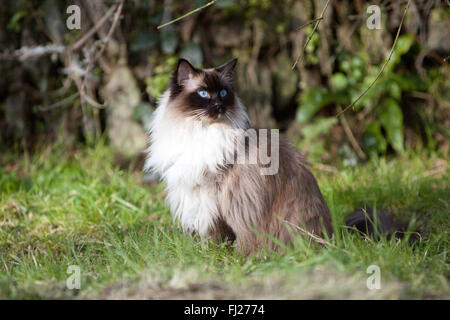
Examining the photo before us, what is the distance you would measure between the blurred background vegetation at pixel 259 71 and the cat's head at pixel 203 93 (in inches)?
86.1

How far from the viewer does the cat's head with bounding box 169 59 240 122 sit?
287cm

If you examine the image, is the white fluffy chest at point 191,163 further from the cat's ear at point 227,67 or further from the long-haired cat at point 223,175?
the cat's ear at point 227,67

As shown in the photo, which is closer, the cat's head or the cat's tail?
the cat's head

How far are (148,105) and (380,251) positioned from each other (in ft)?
11.8

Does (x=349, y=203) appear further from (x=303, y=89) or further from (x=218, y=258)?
(x=303, y=89)

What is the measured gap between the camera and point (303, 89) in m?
5.74

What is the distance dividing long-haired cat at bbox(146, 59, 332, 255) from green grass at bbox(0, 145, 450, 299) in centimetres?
17

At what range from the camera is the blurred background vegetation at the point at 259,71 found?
5266 mm

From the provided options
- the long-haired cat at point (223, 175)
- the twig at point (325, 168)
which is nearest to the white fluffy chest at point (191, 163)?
the long-haired cat at point (223, 175)

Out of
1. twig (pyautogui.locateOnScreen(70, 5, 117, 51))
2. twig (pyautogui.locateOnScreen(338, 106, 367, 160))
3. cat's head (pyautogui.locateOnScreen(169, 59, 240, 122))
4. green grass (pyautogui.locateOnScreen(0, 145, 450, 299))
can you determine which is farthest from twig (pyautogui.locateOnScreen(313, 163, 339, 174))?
twig (pyautogui.locateOnScreen(70, 5, 117, 51))

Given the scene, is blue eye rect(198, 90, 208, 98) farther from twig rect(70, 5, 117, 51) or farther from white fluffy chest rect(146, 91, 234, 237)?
twig rect(70, 5, 117, 51)

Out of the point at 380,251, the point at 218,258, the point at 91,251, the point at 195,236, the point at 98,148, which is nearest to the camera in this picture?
the point at 380,251

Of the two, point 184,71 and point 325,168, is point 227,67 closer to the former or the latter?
point 184,71
